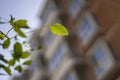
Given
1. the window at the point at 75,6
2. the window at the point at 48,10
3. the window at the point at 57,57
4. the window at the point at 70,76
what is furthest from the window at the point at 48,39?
the window at the point at 70,76

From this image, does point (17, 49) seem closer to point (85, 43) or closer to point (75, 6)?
point (85, 43)

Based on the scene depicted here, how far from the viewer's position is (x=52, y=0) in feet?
65.5

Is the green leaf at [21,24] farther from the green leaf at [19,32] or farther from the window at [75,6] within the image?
the window at [75,6]

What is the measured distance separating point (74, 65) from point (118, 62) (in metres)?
3.44

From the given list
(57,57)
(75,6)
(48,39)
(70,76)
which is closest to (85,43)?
→ (70,76)

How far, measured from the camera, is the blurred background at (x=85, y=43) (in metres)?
13.1

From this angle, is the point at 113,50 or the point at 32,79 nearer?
the point at 113,50

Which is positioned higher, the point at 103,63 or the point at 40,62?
the point at 40,62

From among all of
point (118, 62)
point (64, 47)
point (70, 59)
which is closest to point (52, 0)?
point (64, 47)

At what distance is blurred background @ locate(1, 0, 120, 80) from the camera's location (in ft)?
42.9

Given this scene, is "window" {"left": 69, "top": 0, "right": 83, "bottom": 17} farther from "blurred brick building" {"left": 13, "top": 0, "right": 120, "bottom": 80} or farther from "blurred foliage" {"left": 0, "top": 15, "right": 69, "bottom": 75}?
"blurred foliage" {"left": 0, "top": 15, "right": 69, "bottom": 75}

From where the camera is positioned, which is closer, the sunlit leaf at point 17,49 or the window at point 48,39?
the sunlit leaf at point 17,49

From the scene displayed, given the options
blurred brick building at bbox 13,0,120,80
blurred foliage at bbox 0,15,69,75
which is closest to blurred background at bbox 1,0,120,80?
blurred brick building at bbox 13,0,120,80

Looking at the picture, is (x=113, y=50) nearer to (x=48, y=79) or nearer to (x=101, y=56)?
(x=101, y=56)
